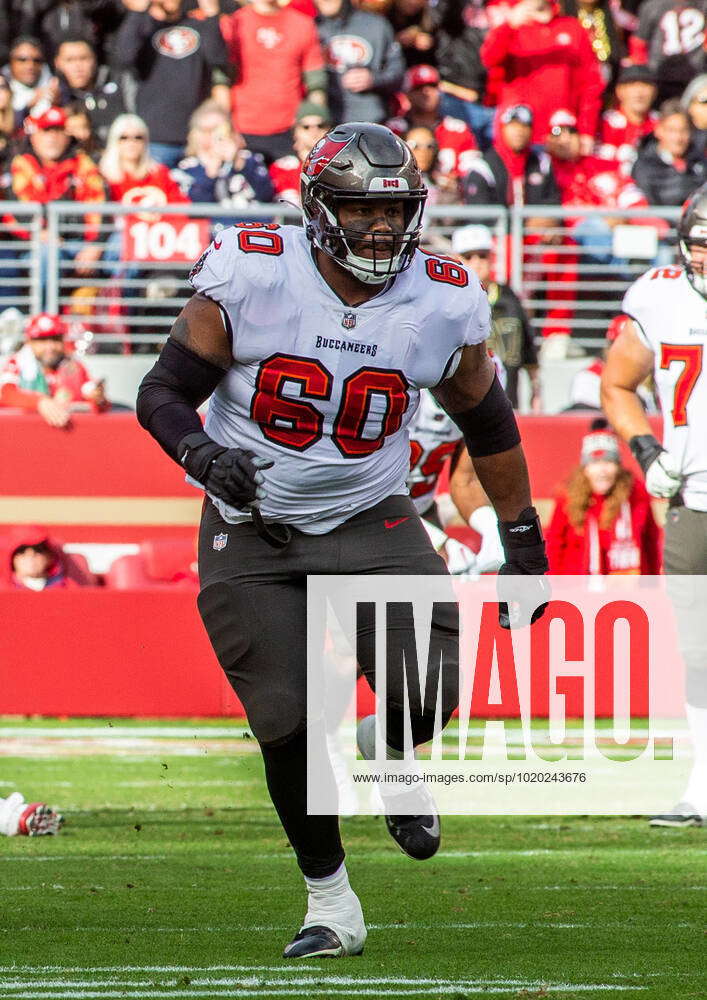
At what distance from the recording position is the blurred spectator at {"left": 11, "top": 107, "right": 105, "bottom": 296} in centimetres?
1171

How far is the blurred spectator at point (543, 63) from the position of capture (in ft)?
41.8

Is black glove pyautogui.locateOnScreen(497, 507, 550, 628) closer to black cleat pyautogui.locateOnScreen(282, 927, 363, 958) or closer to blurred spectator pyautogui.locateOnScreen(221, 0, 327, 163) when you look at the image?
black cleat pyautogui.locateOnScreen(282, 927, 363, 958)

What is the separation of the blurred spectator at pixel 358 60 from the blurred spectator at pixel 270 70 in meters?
0.27

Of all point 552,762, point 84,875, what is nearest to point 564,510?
point 552,762

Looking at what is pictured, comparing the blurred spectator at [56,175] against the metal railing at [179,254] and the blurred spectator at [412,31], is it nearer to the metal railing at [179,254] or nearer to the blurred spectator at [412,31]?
the metal railing at [179,254]

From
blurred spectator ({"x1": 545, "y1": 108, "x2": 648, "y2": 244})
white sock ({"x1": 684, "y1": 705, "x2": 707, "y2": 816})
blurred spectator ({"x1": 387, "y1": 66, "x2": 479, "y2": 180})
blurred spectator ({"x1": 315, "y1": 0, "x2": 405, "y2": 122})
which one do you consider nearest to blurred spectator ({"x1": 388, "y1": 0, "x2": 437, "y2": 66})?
blurred spectator ({"x1": 387, "y1": 66, "x2": 479, "y2": 180})

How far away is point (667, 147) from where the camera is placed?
12227mm

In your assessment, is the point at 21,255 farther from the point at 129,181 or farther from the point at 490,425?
the point at 490,425

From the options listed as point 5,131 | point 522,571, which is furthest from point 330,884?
point 5,131

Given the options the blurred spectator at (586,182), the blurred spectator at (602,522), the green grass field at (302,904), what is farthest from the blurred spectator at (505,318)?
the green grass field at (302,904)

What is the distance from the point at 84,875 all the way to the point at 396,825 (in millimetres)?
1431

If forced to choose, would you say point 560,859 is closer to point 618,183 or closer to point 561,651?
point 561,651

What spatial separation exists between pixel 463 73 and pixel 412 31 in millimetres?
672

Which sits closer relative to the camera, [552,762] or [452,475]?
[452,475]
